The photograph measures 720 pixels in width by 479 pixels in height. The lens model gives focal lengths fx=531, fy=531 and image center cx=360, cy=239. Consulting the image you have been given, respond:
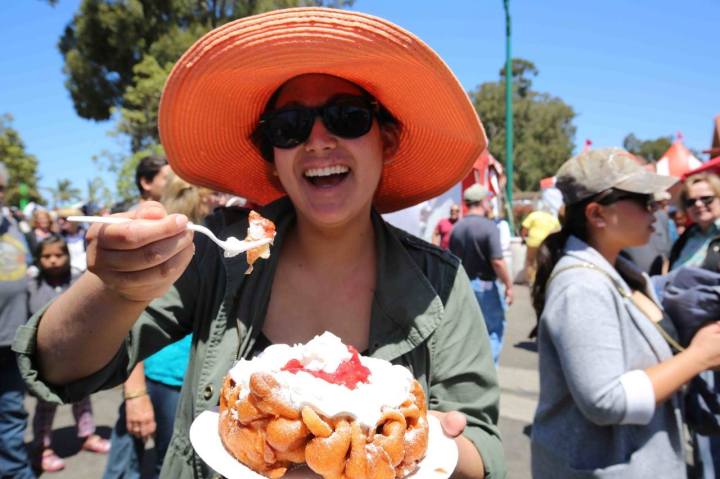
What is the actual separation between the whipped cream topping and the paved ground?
3.48 meters

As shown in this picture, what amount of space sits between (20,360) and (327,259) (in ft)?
3.05

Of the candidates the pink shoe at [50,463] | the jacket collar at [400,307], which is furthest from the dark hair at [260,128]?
the pink shoe at [50,463]

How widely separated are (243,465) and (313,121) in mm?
1008

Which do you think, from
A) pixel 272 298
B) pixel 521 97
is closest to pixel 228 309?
pixel 272 298

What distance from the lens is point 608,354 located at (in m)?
2.11

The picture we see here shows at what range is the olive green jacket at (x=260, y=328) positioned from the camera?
1.54 metres

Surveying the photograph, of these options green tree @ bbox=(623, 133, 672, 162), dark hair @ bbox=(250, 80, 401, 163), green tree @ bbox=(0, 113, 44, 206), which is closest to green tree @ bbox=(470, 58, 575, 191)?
green tree @ bbox=(623, 133, 672, 162)

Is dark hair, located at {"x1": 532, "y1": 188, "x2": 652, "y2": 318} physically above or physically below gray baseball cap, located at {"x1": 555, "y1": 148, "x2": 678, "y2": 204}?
below

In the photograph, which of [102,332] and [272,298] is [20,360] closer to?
[102,332]

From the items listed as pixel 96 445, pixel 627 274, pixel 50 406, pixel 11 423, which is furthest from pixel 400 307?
pixel 96 445

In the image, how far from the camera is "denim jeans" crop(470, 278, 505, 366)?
6.36m

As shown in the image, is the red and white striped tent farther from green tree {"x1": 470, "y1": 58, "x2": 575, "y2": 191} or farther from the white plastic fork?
green tree {"x1": 470, "y1": 58, "x2": 575, "y2": 191}

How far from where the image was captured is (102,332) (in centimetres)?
131

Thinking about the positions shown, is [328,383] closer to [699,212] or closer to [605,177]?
[605,177]
